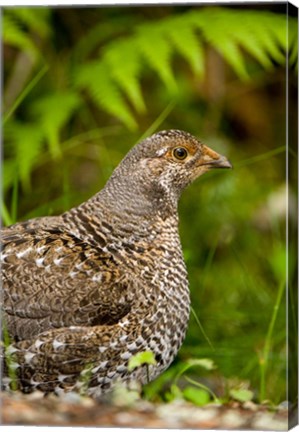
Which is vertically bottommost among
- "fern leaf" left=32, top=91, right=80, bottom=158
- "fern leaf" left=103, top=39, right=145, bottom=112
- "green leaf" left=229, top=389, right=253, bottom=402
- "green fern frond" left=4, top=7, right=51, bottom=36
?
"green leaf" left=229, top=389, right=253, bottom=402

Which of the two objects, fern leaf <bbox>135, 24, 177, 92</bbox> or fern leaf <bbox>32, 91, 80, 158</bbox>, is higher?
fern leaf <bbox>135, 24, 177, 92</bbox>

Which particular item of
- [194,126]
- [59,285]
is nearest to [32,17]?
[194,126]

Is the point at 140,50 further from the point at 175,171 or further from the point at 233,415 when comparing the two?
the point at 233,415

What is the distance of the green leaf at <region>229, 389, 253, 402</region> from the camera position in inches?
178

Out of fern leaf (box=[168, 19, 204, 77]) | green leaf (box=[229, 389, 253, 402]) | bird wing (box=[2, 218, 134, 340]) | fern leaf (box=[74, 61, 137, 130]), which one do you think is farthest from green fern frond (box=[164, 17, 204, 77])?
green leaf (box=[229, 389, 253, 402])

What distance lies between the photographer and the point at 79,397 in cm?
437

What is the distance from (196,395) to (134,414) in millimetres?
256

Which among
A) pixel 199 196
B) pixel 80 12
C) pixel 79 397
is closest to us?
pixel 79 397

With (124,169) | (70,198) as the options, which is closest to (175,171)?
(124,169)

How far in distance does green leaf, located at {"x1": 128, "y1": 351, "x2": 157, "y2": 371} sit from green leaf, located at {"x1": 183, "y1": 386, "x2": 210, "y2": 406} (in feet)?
0.77

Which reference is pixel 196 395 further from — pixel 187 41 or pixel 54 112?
pixel 187 41

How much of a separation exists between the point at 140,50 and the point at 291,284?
4.51 feet

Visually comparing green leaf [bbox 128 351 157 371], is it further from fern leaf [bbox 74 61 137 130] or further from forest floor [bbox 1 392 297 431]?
fern leaf [bbox 74 61 137 130]

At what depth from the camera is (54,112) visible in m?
5.19
